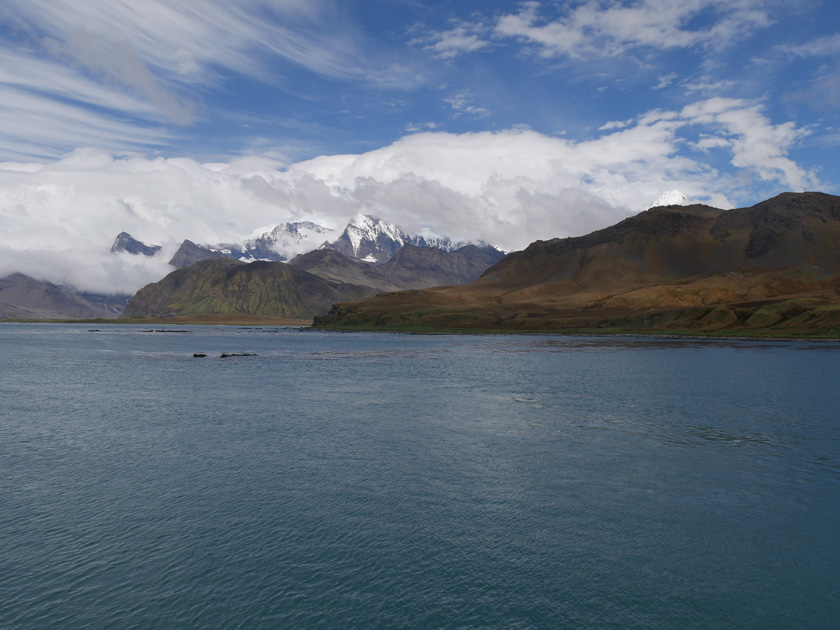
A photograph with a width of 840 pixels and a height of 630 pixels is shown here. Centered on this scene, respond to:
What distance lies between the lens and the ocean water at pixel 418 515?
20.8 meters

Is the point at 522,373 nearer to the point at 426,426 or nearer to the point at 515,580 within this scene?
the point at 426,426

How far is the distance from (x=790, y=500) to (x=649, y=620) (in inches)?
676

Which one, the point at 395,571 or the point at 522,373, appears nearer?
the point at 395,571

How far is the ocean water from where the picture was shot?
20.8 metres

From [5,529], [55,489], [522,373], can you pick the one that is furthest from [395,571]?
[522,373]

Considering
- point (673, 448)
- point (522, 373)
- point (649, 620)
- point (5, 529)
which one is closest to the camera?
point (649, 620)

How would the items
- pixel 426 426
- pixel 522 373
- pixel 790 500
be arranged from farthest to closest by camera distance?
pixel 522 373
pixel 426 426
pixel 790 500

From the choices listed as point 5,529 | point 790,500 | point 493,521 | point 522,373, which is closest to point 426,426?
point 493,521

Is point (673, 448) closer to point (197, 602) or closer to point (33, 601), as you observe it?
point (197, 602)

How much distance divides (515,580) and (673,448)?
25.6 m

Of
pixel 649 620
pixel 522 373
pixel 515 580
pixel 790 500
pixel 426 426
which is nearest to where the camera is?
pixel 649 620

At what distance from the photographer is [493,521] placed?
1122 inches

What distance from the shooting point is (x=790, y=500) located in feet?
105

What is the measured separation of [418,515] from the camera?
29250mm
